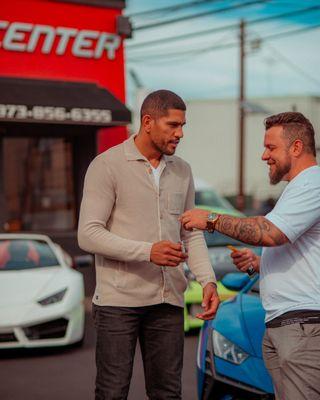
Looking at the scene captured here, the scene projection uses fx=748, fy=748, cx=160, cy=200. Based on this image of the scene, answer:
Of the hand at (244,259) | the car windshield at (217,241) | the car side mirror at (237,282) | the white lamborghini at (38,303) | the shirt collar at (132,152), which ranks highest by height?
the shirt collar at (132,152)

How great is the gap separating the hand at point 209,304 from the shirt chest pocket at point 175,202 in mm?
442

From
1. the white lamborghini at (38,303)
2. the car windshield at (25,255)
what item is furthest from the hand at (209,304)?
the car windshield at (25,255)

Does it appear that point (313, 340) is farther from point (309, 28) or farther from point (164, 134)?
point (309, 28)

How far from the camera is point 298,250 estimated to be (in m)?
3.24

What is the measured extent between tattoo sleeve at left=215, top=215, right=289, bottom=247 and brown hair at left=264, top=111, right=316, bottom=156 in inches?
15.2

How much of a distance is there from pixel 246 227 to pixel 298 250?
247mm

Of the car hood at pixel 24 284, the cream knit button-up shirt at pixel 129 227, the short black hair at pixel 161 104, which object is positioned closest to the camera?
the cream knit button-up shirt at pixel 129 227

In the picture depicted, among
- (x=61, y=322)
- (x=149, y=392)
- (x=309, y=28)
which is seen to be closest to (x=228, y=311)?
(x=149, y=392)

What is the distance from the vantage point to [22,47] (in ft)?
46.3

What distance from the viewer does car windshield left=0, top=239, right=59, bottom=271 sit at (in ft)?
28.1

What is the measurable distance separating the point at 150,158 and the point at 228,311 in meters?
1.51

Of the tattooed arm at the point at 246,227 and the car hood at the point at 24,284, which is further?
the car hood at the point at 24,284

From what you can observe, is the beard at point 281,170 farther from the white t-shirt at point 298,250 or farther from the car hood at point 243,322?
the car hood at point 243,322

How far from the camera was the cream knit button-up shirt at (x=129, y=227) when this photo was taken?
3.65 m
